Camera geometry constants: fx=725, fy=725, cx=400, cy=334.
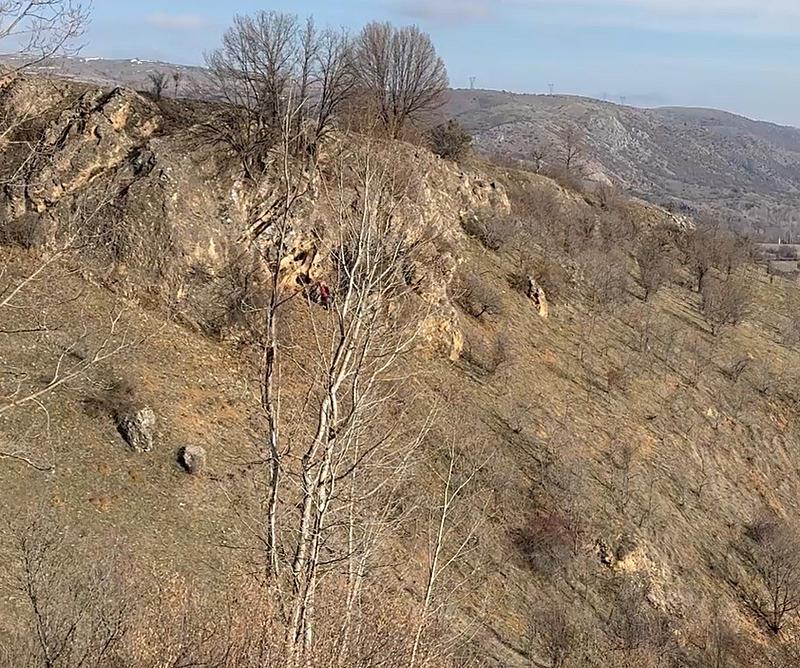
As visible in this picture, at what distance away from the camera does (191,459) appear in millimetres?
15203

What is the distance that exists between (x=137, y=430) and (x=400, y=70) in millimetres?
21568

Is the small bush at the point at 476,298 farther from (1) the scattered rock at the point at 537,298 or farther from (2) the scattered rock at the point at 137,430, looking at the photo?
(2) the scattered rock at the point at 137,430

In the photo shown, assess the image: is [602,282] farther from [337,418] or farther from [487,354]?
[337,418]

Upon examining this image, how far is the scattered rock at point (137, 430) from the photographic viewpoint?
15070 millimetres

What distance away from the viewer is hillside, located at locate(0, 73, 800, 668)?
8.34 meters

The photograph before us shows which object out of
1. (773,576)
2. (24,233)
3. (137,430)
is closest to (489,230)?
(773,576)

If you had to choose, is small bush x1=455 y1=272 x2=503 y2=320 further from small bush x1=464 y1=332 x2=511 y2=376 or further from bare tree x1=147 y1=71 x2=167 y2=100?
bare tree x1=147 y1=71 x2=167 y2=100

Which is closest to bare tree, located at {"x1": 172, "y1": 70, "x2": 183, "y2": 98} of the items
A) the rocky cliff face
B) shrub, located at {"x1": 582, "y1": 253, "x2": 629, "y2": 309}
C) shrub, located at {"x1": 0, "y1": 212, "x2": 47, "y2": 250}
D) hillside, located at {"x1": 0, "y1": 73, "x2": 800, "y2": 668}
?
the rocky cliff face

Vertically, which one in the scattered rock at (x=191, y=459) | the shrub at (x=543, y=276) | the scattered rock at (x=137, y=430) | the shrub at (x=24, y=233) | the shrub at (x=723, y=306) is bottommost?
the scattered rock at (x=191, y=459)

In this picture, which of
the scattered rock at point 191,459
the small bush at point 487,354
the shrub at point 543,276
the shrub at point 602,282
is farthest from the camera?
the shrub at point 602,282

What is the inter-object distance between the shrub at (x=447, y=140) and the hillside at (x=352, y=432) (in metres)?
6.59

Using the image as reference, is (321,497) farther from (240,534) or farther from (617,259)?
(617,259)

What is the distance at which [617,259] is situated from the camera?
117ft

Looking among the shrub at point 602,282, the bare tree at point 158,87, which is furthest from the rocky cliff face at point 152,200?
the shrub at point 602,282
